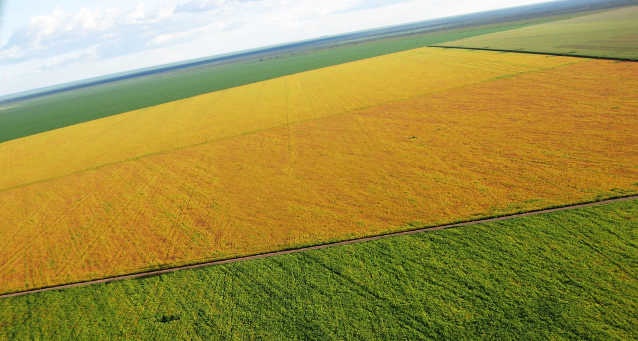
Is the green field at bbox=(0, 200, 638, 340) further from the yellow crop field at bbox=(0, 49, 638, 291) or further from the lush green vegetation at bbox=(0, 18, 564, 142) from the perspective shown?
the lush green vegetation at bbox=(0, 18, 564, 142)

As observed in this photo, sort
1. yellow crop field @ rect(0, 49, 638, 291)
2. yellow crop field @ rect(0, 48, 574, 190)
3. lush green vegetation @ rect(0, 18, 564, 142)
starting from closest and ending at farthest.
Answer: yellow crop field @ rect(0, 49, 638, 291) < yellow crop field @ rect(0, 48, 574, 190) < lush green vegetation @ rect(0, 18, 564, 142)

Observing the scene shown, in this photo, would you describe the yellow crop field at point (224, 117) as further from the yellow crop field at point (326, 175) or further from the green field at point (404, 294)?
the green field at point (404, 294)

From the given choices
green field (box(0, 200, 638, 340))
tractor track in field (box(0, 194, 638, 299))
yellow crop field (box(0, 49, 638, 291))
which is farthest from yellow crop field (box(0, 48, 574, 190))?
green field (box(0, 200, 638, 340))

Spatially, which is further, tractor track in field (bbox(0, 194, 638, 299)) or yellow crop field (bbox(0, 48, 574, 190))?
yellow crop field (bbox(0, 48, 574, 190))

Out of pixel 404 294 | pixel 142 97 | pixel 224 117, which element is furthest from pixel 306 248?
pixel 142 97

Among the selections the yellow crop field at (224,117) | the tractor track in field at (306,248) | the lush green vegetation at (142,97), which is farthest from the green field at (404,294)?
the lush green vegetation at (142,97)

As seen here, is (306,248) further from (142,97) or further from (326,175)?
(142,97)
